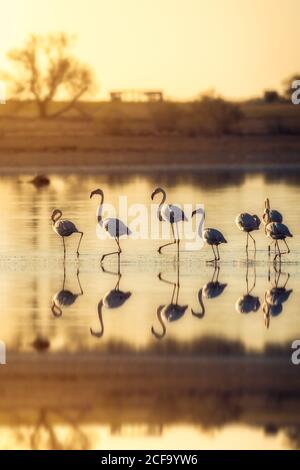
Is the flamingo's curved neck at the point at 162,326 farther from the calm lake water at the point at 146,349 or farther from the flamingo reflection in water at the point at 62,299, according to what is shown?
the flamingo reflection in water at the point at 62,299

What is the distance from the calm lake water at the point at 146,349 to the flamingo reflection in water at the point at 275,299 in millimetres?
16

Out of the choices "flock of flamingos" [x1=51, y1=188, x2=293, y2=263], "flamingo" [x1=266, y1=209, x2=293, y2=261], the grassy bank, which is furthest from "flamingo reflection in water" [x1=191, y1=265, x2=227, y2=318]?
the grassy bank

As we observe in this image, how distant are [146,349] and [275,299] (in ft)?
7.67

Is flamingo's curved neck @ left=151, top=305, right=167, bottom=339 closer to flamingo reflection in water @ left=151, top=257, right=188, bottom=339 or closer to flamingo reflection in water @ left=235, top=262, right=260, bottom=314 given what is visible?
flamingo reflection in water @ left=151, top=257, right=188, bottom=339

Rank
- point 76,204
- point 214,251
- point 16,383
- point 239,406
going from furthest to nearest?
point 76,204 < point 214,251 < point 16,383 < point 239,406

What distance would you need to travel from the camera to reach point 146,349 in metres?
9.91

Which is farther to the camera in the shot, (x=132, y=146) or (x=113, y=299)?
(x=132, y=146)

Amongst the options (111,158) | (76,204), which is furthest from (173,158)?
(76,204)

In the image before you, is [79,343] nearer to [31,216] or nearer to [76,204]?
[31,216]

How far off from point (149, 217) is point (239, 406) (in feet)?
38.7

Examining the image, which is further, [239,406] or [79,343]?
[79,343]

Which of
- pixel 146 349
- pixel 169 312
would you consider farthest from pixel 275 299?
pixel 146 349

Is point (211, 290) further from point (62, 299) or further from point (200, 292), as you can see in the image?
point (62, 299)

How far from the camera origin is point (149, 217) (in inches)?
789
